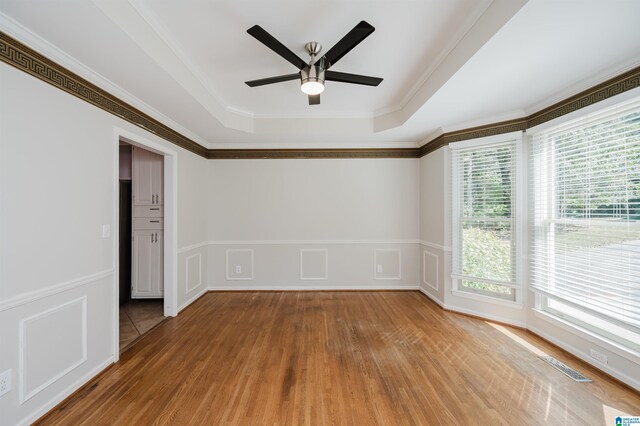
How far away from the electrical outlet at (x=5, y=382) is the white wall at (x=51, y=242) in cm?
4

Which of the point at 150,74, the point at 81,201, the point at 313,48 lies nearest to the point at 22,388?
the point at 81,201

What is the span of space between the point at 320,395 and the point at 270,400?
0.38 m

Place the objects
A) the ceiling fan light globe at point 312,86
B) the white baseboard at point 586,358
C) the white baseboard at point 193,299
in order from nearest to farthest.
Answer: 1. the white baseboard at point 586,358
2. the ceiling fan light globe at point 312,86
3. the white baseboard at point 193,299

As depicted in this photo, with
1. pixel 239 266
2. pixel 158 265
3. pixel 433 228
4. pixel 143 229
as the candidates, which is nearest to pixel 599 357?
pixel 433 228

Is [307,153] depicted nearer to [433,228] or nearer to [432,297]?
[433,228]

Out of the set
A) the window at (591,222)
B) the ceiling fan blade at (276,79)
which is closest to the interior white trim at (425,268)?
the window at (591,222)

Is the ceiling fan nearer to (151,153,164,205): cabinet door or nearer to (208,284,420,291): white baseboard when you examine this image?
(151,153,164,205): cabinet door

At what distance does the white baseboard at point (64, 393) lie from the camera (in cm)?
178

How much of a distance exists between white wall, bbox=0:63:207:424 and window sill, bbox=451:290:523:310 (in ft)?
13.6

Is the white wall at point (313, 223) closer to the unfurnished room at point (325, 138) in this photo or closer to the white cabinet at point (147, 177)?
the unfurnished room at point (325, 138)

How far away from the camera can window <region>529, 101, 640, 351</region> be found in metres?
2.15

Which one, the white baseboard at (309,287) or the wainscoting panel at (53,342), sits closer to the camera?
the wainscoting panel at (53,342)

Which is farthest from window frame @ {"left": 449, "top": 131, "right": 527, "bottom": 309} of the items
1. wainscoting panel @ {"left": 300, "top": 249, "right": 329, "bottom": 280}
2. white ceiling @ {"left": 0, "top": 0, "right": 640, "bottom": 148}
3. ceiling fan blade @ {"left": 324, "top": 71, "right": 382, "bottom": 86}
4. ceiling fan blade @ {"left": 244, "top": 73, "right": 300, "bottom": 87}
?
ceiling fan blade @ {"left": 244, "top": 73, "right": 300, "bottom": 87}

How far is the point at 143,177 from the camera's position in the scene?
12.8ft
